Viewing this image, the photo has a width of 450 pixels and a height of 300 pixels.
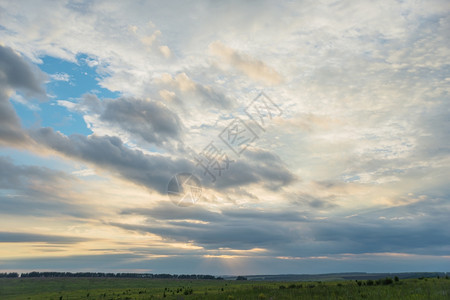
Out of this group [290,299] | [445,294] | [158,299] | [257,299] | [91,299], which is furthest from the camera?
[91,299]

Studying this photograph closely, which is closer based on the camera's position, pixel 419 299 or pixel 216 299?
pixel 419 299

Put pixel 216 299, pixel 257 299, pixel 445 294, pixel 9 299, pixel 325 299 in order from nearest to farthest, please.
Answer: pixel 445 294
pixel 325 299
pixel 257 299
pixel 216 299
pixel 9 299

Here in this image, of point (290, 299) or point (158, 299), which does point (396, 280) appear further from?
point (158, 299)

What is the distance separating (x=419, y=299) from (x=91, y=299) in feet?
185

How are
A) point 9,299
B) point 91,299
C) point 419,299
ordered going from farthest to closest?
point 9,299 → point 91,299 → point 419,299

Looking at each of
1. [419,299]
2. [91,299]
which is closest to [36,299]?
[91,299]

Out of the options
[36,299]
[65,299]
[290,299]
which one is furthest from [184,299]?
[36,299]

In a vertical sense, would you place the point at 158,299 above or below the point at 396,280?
below

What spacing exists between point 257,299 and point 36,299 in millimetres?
64887

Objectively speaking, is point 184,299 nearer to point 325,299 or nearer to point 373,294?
point 325,299

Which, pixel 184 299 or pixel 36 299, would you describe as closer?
pixel 184 299

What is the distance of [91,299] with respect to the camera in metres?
58.5

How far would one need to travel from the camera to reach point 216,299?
34188mm

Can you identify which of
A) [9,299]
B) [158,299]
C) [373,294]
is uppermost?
[373,294]
